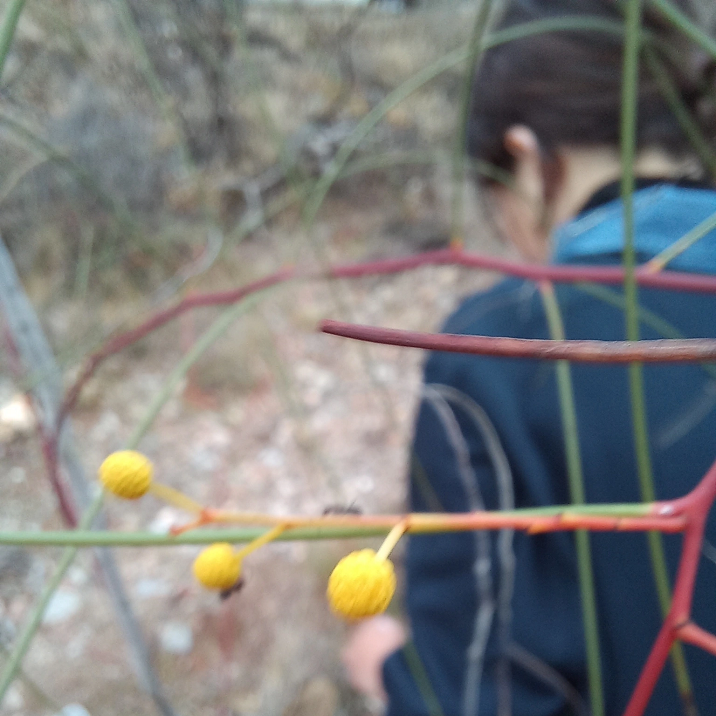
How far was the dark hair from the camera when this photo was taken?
391mm

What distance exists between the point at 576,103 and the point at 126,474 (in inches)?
17.3

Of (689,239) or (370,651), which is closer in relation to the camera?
(689,239)

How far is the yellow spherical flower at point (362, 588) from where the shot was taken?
0.09m

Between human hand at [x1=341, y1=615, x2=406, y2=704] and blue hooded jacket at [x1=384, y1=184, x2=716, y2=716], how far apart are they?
0.11 m

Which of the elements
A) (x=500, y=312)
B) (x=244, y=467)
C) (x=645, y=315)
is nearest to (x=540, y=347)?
(x=645, y=315)

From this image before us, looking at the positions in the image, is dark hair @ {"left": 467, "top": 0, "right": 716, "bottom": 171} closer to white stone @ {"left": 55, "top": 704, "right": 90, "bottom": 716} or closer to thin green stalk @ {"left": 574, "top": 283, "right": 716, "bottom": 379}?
thin green stalk @ {"left": 574, "top": 283, "right": 716, "bottom": 379}

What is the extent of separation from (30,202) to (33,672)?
0.33m

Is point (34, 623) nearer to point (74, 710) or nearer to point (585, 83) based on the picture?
point (74, 710)

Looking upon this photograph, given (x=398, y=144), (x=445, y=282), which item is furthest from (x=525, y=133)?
(x=398, y=144)

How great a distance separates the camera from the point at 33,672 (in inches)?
12.8

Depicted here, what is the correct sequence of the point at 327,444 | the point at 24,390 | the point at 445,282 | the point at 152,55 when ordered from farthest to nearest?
the point at 445,282
the point at 327,444
the point at 152,55
the point at 24,390

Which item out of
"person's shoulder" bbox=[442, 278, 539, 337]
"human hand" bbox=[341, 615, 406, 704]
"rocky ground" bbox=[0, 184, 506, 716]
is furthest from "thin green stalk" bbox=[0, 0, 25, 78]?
"human hand" bbox=[341, 615, 406, 704]

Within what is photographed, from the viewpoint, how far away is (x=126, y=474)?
121 mm

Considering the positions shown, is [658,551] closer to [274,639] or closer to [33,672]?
[33,672]
